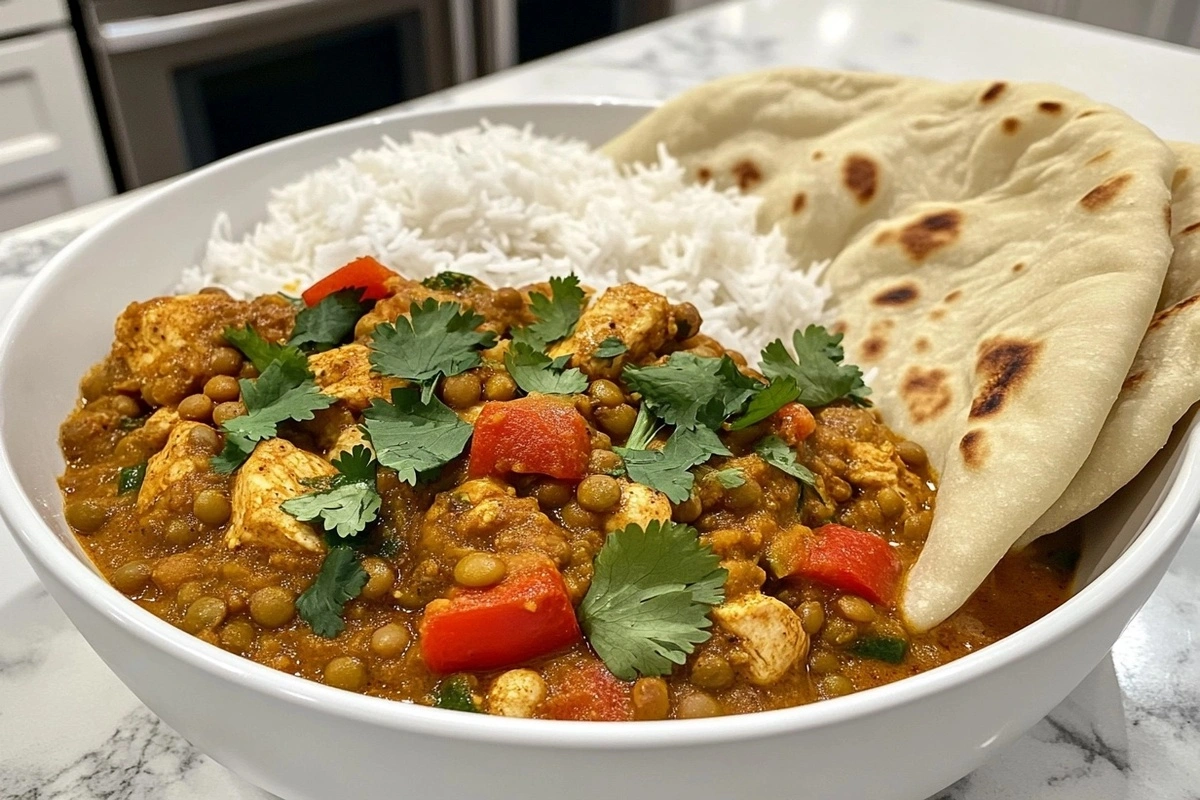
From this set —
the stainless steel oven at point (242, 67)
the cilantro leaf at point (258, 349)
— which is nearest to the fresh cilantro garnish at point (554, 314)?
the cilantro leaf at point (258, 349)

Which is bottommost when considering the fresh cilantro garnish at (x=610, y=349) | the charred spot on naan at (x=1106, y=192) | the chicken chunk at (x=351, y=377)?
the chicken chunk at (x=351, y=377)

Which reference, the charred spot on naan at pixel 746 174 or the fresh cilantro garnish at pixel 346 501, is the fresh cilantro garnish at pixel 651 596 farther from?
the charred spot on naan at pixel 746 174

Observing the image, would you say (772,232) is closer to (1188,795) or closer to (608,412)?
(608,412)

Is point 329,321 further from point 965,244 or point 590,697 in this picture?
point 965,244

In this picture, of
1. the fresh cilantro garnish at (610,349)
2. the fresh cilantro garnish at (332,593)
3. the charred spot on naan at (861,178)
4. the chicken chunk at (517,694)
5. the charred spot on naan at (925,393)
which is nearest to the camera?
the chicken chunk at (517,694)

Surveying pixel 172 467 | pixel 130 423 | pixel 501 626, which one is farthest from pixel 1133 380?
pixel 130 423

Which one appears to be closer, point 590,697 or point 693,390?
point 590,697

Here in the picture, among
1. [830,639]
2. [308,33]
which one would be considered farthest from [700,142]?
[308,33]
